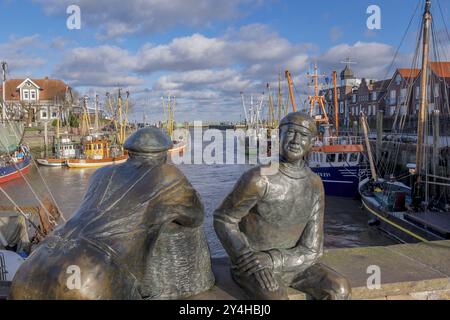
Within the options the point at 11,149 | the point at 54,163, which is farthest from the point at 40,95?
the point at 11,149

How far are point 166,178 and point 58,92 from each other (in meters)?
64.2

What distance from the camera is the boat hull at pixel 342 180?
26.2m

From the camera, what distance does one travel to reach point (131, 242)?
214cm

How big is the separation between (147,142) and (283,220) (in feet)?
3.93

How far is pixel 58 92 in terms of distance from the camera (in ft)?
200

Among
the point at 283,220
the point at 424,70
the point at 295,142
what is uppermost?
the point at 424,70

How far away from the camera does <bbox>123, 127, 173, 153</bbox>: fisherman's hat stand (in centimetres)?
246

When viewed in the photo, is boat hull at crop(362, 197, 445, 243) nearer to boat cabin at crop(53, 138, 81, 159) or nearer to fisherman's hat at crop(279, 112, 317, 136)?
fisherman's hat at crop(279, 112, 317, 136)

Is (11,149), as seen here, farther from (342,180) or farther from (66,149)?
(342,180)

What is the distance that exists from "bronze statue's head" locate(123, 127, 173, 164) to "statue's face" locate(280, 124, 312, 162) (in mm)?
936

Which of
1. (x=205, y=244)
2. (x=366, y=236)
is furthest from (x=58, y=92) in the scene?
(x=205, y=244)

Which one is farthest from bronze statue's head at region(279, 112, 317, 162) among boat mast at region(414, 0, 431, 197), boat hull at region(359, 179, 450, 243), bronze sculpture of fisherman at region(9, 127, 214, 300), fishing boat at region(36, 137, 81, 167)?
fishing boat at region(36, 137, 81, 167)

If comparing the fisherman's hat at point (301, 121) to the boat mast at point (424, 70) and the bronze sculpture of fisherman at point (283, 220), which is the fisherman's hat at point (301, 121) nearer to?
the bronze sculpture of fisherman at point (283, 220)
